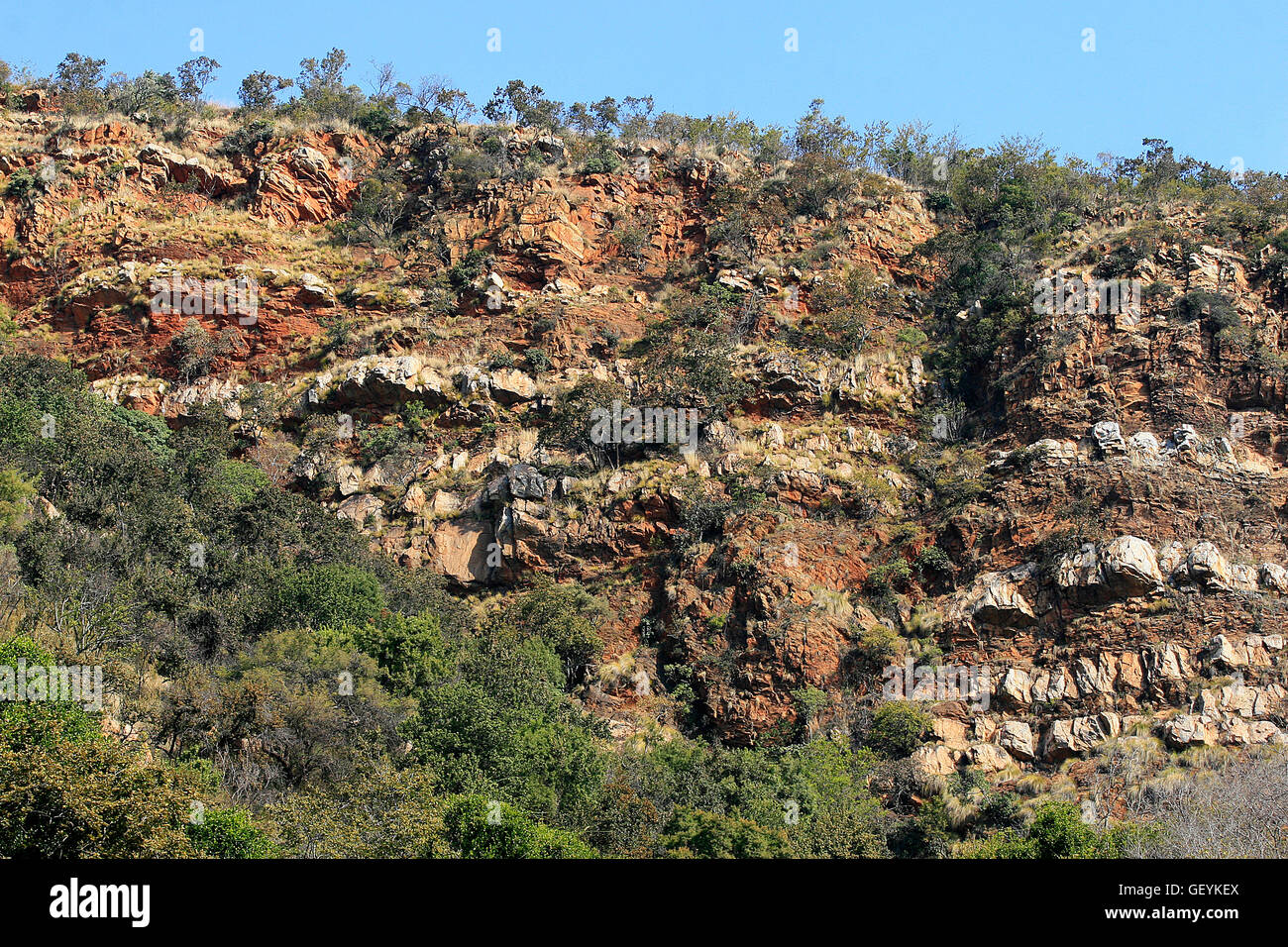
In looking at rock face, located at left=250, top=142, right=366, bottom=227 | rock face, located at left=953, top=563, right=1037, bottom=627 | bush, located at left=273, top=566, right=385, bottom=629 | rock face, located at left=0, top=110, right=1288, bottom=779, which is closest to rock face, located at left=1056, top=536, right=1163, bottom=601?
rock face, located at left=0, top=110, right=1288, bottom=779

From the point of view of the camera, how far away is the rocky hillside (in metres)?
35.0

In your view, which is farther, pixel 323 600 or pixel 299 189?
pixel 299 189

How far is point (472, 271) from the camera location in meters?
50.9

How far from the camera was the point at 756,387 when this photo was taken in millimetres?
44125

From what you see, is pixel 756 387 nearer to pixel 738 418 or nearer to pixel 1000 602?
pixel 738 418

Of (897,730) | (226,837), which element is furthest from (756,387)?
(226,837)

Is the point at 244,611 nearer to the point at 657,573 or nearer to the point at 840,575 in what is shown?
the point at 657,573

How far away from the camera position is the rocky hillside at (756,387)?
115 feet
